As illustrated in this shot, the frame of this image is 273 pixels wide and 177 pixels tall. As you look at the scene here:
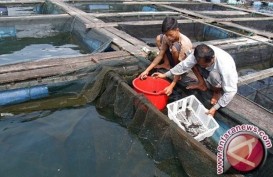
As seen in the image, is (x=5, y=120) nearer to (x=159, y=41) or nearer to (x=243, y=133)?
(x=159, y=41)

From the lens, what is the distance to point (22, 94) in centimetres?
500

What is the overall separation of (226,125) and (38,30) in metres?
6.87

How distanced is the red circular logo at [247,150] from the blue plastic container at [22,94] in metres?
3.90

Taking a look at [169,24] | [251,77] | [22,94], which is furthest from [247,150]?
[22,94]

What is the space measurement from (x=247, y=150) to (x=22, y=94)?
4130mm

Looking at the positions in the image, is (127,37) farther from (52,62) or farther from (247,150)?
(247,150)

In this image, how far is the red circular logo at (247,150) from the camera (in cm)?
206

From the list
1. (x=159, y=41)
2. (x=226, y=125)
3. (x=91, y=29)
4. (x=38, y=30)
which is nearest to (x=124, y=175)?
(x=226, y=125)

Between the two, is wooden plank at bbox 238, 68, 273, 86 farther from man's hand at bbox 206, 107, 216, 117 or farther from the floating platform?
man's hand at bbox 206, 107, 216, 117

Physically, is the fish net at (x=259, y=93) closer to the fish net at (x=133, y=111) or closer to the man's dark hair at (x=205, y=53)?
the man's dark hair at (x=205, y=53)

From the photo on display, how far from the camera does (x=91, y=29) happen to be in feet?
26.6

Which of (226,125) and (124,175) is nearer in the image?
(124,175)

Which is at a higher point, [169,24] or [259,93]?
[169,24]

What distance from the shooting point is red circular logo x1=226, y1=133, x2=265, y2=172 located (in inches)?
81.3
